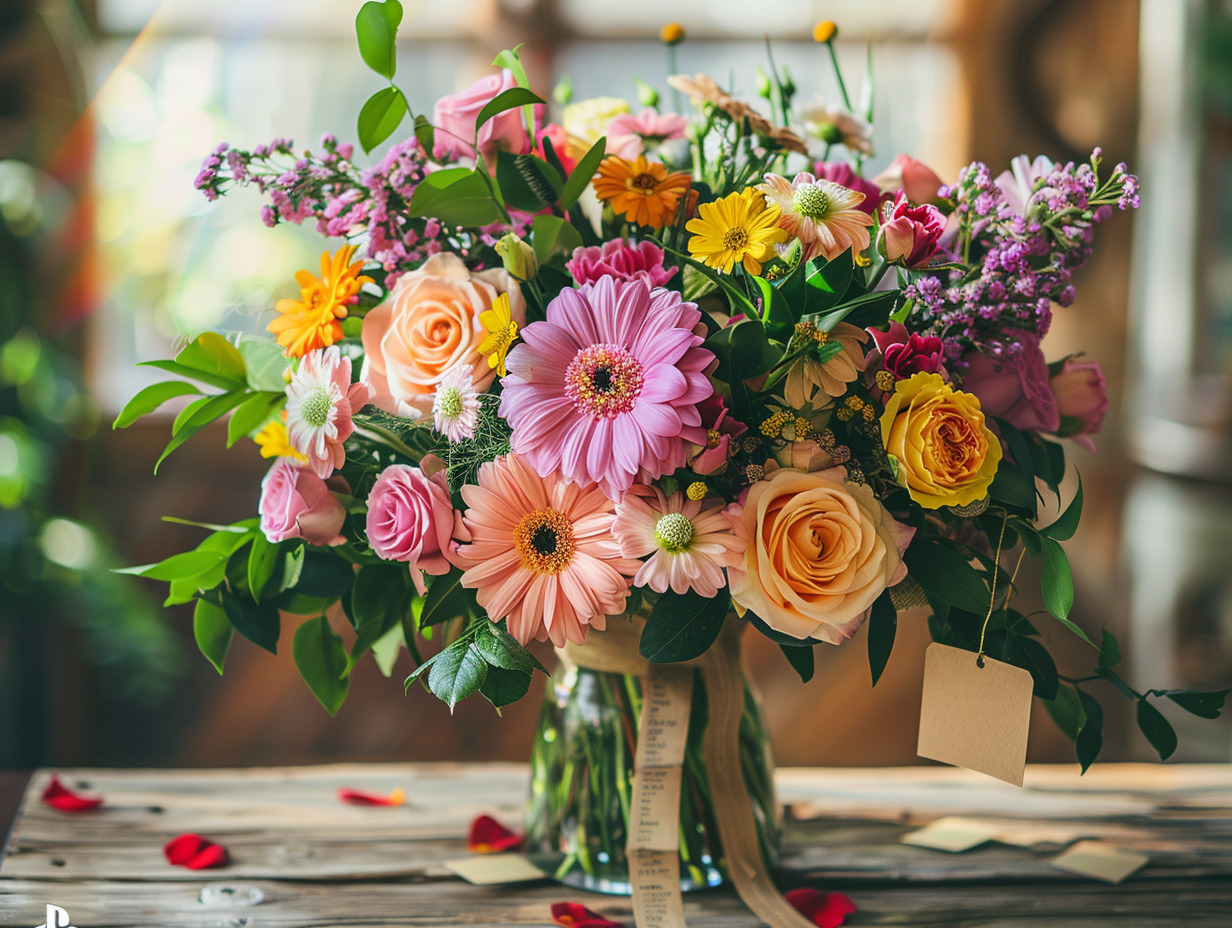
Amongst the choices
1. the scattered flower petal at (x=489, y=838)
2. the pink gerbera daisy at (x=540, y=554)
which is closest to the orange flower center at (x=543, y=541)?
the pink gerbera daisy at (x=540, y=554)

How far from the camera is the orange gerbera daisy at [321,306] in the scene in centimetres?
60

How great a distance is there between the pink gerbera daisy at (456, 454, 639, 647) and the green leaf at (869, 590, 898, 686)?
0.53ft

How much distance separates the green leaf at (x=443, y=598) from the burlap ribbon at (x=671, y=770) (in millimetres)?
121

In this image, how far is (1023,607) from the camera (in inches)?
76.7

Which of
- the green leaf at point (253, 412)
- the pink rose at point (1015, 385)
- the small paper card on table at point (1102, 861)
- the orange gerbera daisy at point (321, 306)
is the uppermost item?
the orange gerbera daisy at point (321, 306)

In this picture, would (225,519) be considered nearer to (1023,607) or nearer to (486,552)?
(486,552)

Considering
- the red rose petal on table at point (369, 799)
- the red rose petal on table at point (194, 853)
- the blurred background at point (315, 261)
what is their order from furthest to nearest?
1. the blurred background at point (315, 261)
2. the red rose petal on table at point (369, 799)
3. the red rose petal on table at point (194, 853)

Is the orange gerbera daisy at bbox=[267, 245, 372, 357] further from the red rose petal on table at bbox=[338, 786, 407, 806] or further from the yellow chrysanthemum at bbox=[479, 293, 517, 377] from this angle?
the red rose petal on table at bbox=[338, 786, 407, 806]

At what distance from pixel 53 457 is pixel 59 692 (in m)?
0.44

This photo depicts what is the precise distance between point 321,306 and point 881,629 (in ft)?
1.32

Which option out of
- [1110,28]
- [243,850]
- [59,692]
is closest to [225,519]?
[59,692]

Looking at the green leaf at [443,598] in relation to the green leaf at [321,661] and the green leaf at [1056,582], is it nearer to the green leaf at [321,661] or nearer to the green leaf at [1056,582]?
the green leaf at [321,661]

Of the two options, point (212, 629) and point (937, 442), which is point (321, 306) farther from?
point (937, 442)

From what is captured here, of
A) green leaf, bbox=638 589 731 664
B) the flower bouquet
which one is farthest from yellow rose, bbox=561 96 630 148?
green leaf, bbox=638 589 731 664
